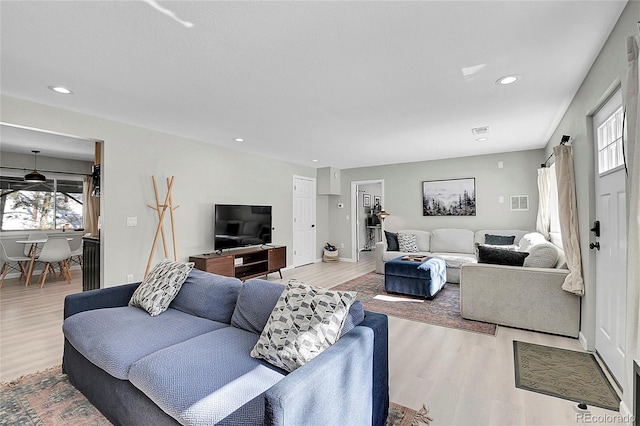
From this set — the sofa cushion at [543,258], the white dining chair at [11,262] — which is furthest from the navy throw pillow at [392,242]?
the white dining chair at [11,262]

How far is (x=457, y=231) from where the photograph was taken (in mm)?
6043

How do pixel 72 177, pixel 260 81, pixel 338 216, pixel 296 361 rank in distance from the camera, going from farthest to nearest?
pixel 338 216 → pixel 72 177 → pixel 260 81 → pixel 296 361

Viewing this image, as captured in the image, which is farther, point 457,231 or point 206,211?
point 457,231

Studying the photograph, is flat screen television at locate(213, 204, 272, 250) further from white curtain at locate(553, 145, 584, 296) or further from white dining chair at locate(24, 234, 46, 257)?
white curtain at locate(553, 145, 584, 296)

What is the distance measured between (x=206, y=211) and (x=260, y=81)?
9.57 ft

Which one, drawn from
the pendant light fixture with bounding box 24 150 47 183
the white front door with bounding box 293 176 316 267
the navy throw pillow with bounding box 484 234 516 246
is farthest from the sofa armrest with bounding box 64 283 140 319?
the navy throw pillow with bounding box 484 234 516 246

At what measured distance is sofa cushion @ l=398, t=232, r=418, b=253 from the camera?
603 cm

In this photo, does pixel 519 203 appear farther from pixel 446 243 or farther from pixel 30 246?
pixel 30 246

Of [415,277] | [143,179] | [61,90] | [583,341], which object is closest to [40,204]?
[143,179]

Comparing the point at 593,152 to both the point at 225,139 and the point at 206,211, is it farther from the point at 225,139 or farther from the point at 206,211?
the point at 206,211

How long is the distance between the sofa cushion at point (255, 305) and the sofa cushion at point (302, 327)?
0.23 m

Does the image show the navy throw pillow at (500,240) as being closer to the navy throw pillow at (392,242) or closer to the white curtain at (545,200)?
the white curtain at (545,200)

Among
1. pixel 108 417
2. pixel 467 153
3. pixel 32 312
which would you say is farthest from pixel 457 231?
pixel 32 312

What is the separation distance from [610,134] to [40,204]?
9.20m
